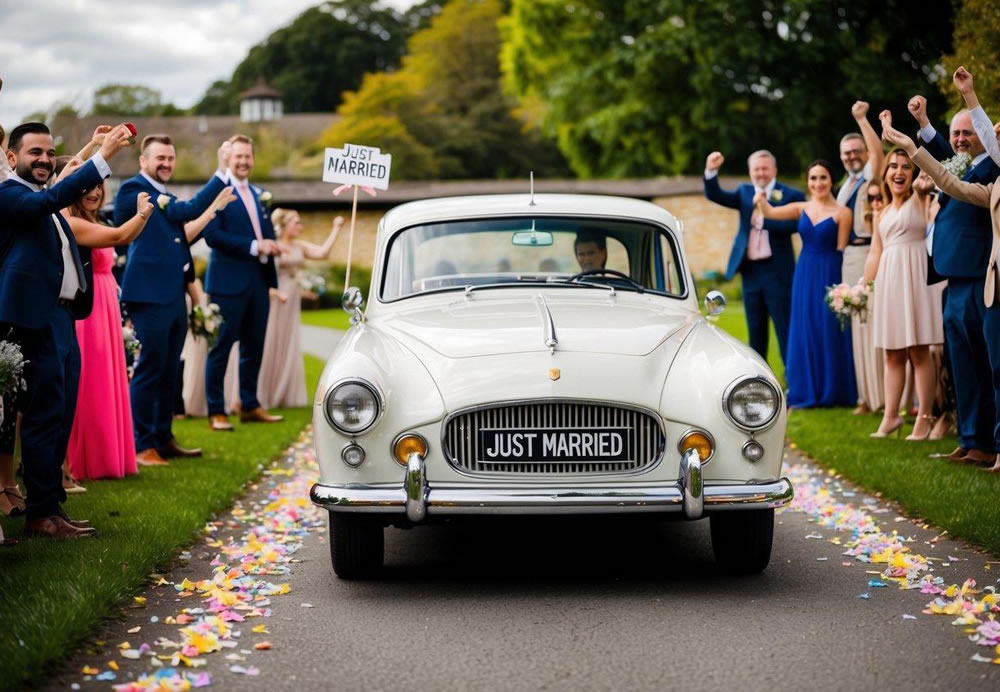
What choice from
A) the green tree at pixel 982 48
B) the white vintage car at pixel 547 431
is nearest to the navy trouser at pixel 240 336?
the white vintage car at pixel 547 431

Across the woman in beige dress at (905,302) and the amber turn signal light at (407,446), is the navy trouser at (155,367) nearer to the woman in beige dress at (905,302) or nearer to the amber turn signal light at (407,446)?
the amber turn signal light at (407,446)

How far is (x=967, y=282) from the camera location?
7.91 metres

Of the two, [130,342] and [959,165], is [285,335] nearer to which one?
[130,342]

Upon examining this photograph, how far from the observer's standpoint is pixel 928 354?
9.39m

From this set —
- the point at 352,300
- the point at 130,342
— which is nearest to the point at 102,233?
the point at 352,300

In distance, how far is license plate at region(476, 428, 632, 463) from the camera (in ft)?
17.2

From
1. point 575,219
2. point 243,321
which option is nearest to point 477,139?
point 243,321

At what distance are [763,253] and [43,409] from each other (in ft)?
24.2

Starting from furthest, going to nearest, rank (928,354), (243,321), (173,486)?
1. (243,321)
2. (928,354)
3. (173,486)

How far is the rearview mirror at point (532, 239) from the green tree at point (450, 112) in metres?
51.2

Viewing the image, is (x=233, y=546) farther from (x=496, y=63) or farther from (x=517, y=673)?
(x=496, y=63)

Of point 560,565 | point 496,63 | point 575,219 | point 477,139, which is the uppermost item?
point 496,63

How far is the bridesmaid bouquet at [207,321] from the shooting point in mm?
10453

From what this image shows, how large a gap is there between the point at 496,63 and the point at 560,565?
65.8 m
